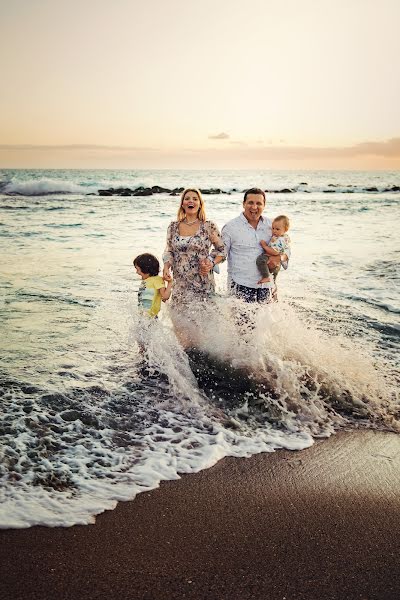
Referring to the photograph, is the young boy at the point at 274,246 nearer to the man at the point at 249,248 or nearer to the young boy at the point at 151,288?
the man at the point at 249,248

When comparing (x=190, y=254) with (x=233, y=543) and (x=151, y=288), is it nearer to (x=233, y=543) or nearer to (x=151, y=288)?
(x=151, y=288)

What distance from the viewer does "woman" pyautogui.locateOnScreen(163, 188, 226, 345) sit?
5.89m

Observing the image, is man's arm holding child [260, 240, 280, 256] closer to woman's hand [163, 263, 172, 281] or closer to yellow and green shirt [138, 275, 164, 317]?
woman's hand [163, 263, 172, 281]

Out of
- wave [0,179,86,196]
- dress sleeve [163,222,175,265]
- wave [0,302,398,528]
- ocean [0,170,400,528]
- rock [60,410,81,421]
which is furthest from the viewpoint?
wave [0,179,86,196]

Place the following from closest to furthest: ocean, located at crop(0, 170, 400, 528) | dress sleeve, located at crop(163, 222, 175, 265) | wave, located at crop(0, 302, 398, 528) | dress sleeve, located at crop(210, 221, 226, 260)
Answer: wave, located at crop(0, 302, 398, 528)
ocean, located at crop(0, 170, 400, 528)
dress sleeve, located at crop(210, 221, 226, 260)
dress sleeve, located at crop(163, 222, 175, 265)

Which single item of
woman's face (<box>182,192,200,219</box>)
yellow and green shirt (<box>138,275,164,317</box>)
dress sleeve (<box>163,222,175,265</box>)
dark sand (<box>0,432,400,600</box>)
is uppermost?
woman's face (<box>182,192,200,219</box>)

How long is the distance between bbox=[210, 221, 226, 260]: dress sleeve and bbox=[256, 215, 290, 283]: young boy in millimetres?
396

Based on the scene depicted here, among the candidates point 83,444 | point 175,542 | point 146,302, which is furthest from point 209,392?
point 175,542

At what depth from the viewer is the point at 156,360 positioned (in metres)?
5.89

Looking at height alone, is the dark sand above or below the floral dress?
below

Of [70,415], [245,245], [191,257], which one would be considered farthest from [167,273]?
[70,415]

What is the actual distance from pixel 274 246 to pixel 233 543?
3.37m

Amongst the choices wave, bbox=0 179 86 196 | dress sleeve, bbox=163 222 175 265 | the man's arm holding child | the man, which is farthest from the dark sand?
wave, bbox=0 179 86 196

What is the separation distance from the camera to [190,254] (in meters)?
5.93
